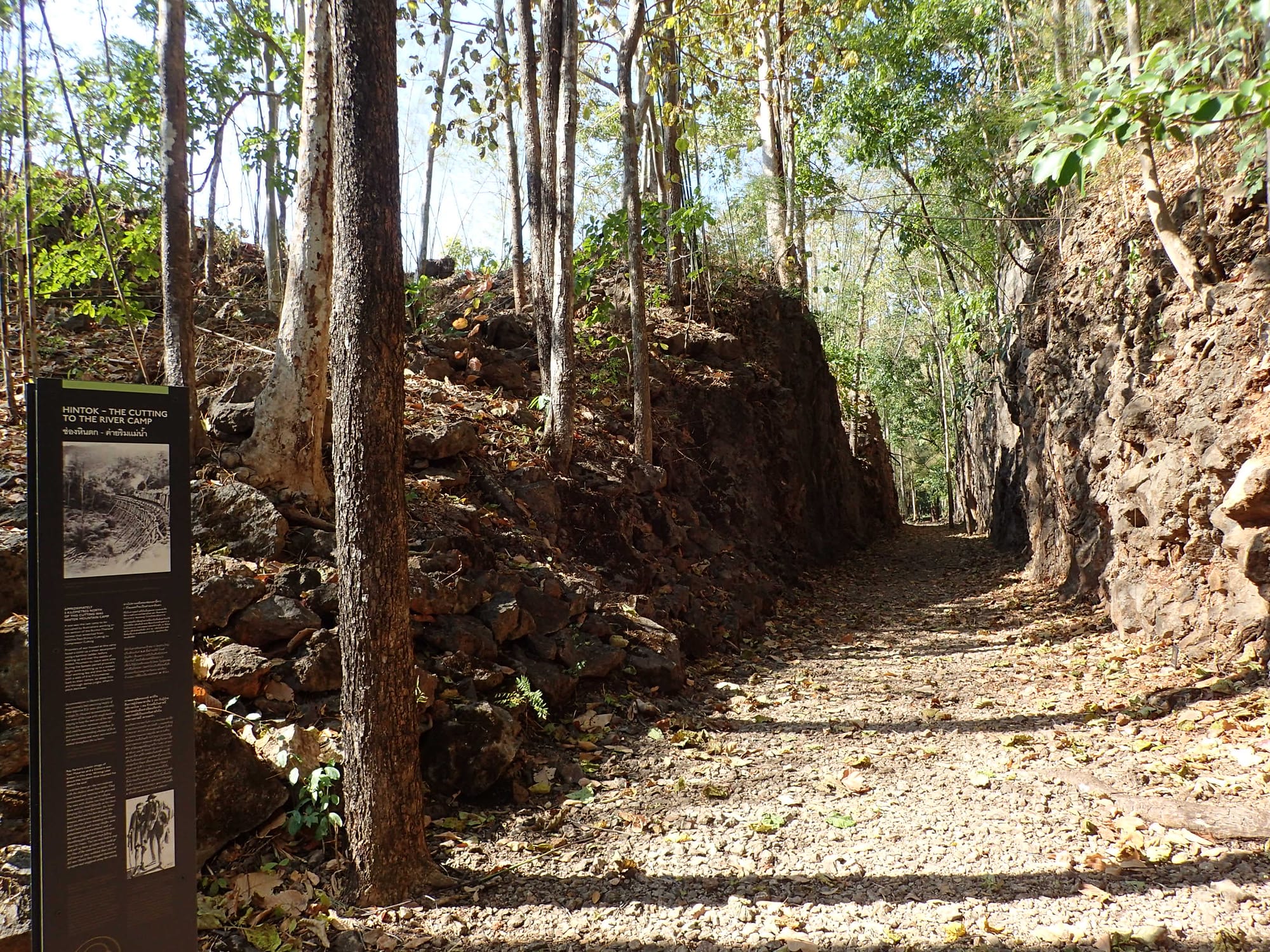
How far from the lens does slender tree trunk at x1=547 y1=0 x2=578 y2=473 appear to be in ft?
32.1

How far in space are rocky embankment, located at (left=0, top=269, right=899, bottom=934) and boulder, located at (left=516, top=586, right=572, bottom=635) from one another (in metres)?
0.02

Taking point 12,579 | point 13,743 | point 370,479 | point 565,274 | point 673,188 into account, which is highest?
point 673,188

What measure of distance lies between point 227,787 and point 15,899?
38.7 inches

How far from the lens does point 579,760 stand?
19.5 ft

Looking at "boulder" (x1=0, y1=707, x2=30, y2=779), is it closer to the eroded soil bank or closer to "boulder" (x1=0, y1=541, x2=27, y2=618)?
"boulder" (x1=0, y1=541, x2=27, y2=618)

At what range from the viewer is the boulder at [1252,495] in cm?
623

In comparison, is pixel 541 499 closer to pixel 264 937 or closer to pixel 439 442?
pixel 439 442

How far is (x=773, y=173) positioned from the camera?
20.2 m

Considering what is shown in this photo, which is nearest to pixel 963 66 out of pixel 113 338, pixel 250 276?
pixel 250 276

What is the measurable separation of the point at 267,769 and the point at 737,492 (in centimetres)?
1035

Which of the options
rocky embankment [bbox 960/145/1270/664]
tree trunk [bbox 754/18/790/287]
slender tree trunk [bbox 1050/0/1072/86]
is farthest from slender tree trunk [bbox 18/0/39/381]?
tree trunk [bbox 754/18/790/287]

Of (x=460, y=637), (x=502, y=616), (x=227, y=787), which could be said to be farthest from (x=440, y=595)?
(x=227, y=787)

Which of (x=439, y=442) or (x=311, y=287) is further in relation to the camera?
(x=439, y=442)

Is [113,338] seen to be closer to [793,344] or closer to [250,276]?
[250,276]
